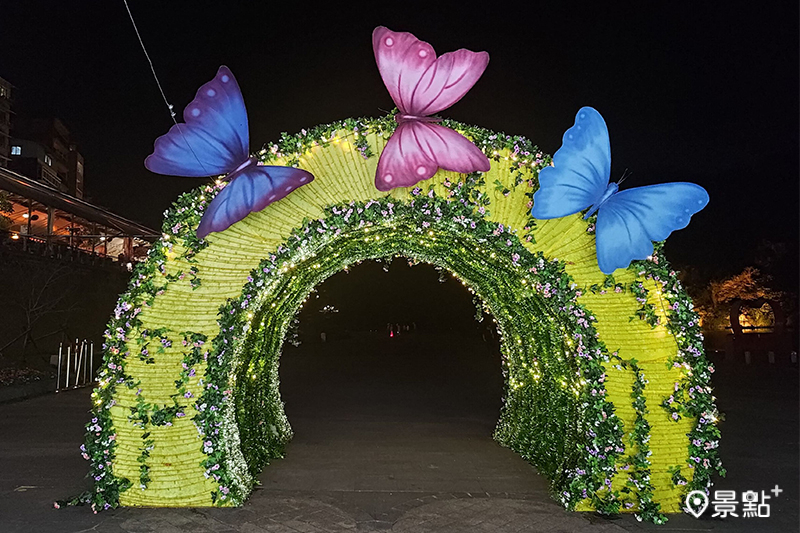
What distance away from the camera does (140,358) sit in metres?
4.54

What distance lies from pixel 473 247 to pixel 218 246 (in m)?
2.29

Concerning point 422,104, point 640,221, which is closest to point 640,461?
point 640,221

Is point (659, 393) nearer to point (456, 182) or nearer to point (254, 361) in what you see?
point (456, 182)

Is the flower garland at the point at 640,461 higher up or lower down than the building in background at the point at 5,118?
lower down

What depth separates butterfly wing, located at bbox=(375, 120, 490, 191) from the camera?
4.34 meters

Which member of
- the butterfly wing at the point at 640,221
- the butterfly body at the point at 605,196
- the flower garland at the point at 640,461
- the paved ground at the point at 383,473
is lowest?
the paved ground at the point at 383,473

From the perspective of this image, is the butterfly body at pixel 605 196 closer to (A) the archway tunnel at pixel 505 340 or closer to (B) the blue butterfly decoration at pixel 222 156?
(A) the archway tunnel at pixel 505 340

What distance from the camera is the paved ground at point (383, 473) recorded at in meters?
4.32

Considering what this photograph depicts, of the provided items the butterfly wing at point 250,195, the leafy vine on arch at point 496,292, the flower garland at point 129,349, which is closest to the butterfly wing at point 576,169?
the leafy vine on arch at point 496,292

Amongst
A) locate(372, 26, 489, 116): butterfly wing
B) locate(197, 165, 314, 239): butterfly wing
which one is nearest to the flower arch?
locate(197, 165, 314, 239): butterfly wing

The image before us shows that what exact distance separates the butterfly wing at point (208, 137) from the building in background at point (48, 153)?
4538cm

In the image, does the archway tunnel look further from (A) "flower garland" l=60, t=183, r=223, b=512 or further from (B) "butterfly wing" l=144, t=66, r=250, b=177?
(B) "butterfly wing" l=144, t=66, r=250, b=177

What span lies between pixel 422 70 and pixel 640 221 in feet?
6.69

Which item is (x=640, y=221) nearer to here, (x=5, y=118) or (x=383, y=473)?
(x=383, y=473)
